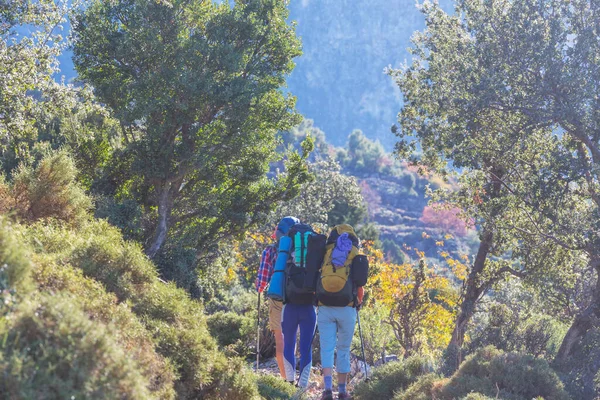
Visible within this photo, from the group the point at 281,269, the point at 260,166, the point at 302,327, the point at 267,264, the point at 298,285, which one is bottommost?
the point at 302,327

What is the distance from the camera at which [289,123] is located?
44.7 feet

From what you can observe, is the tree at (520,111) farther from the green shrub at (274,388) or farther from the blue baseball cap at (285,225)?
the green shrub at (274,388)

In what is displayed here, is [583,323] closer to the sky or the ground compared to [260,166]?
closer to the ground

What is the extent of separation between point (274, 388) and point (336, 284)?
4.99 ft

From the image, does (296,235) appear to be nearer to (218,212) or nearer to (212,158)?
(212,158)

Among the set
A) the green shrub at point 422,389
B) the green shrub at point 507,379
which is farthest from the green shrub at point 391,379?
the green shrub at point 507,379

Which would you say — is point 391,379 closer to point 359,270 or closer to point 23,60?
point 359,270

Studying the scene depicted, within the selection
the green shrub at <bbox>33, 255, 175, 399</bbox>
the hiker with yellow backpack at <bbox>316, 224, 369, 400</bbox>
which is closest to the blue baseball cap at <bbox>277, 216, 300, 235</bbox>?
the hiker with yellow backpack at <bbox>316, 224, 369, 400</bbox>

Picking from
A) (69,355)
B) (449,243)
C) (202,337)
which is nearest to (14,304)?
(69,355)

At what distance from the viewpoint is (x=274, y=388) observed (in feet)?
24.2

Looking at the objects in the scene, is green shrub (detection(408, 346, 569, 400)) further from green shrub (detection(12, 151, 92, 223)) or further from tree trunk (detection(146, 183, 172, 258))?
tree trunk (detection(146, 183, 172, 258))

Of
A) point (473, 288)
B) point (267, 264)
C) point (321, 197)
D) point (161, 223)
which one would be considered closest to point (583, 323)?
point (473, 288)

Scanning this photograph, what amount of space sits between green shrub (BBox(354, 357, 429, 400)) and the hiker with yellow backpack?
87cm

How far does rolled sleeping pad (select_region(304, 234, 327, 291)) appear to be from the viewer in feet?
24.1
